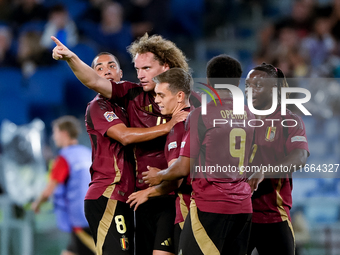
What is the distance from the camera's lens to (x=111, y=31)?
30.2ft

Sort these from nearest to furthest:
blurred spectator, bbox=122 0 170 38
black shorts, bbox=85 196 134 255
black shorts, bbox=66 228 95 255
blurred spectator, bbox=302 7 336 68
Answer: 1. black shorts, bbox=85 196 134 255
2. black shorts, bbox=66 228 95 255
3. blurred spectator, bbox=302 7 336 68
4. blurred spectator, bbox=122 0 170 38

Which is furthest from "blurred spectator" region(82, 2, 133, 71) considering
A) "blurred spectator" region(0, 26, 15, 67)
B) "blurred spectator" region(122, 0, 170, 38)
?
"blurred spectator" region(0, 26, 15, 67)

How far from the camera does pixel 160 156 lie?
384cm

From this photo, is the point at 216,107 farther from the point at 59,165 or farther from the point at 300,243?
the point at 300,243

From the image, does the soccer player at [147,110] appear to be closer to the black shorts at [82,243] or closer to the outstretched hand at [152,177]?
the outstretched hand at [152,177]

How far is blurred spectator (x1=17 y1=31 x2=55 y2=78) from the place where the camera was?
884 cm

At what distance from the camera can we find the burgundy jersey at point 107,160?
3.76 metres

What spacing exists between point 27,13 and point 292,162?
7.81m

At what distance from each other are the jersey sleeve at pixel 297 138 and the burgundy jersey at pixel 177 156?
2.88 ft

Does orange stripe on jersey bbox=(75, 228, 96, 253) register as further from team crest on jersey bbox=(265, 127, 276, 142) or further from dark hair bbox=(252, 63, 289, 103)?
dark hair bbox=(252, 63, 289, 103)

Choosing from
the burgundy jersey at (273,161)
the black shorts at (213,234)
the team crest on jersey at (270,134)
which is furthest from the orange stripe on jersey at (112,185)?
the team crest on jersey at (270,134)

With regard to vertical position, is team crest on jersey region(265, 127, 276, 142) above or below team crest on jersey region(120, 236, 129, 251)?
above

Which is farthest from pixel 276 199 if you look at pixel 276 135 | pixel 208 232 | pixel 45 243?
pixel 45 243

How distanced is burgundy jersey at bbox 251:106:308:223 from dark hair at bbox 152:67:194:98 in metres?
0.73
